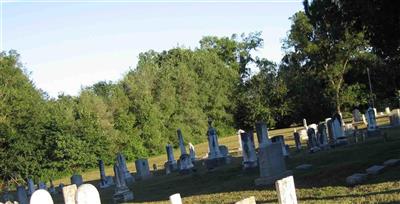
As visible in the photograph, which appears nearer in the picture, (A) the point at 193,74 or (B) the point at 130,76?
(B) the point at 130,76

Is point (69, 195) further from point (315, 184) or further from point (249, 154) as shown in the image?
point (249, 154)

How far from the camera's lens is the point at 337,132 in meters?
22.3

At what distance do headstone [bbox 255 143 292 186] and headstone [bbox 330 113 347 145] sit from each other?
698 cm

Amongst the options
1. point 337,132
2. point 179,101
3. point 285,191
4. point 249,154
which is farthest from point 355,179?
point 179,101

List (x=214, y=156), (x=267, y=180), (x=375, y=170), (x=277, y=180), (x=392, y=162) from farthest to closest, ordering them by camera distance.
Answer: (x=214, y=156) → (x=267, y=180) → (x=392, y=162) → (x=375, y=170) → (x=277, y=180)

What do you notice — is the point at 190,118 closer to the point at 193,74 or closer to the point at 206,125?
the point at 206,125

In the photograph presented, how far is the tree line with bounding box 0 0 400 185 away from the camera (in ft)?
149

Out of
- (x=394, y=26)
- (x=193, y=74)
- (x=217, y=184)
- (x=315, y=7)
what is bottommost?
(x=217, y=184)

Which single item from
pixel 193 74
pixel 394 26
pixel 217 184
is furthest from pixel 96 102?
pixel 394 26

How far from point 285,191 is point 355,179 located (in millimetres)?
6516

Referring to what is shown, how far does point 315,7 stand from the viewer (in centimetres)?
1805

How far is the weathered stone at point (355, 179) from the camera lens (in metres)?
12.4

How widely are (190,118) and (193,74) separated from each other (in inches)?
285

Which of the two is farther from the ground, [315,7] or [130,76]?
[130,76]
